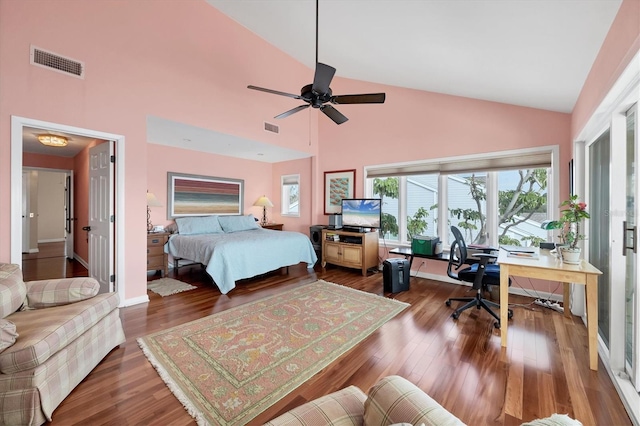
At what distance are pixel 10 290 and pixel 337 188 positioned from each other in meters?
4.64

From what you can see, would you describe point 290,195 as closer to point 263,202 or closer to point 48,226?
point 263,202

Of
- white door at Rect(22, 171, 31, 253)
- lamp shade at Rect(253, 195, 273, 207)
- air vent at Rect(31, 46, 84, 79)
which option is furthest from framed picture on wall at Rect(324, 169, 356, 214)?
white door at Rect(22, 171, 31, 253)

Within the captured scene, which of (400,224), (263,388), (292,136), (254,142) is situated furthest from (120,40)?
(400,224)

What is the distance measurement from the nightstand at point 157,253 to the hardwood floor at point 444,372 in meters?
1.39

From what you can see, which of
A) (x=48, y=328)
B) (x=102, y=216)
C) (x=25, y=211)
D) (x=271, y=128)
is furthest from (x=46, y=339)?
(x=25, y=211)

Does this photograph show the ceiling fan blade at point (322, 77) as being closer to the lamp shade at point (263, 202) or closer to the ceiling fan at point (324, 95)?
the ceiling fan at point (324, 95)

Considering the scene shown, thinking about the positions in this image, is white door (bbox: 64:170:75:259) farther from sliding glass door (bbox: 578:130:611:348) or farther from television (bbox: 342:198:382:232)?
sliding glass door (bbox: 578:130:611:348)

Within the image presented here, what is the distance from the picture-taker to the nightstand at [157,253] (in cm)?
443

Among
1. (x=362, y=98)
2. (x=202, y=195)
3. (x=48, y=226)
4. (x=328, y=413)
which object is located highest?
(x=362, y=98)

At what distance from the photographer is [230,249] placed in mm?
3828

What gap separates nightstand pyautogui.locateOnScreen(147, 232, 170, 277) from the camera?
4.43 meters

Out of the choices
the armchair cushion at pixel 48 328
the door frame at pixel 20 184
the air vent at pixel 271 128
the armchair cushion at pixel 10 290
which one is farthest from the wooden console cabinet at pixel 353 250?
the armchair cushion at pixel 10 290

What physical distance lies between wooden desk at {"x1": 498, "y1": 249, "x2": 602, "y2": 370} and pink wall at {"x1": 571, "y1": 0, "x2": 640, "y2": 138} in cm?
126

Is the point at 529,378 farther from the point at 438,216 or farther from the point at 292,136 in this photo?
the point at 292,136
